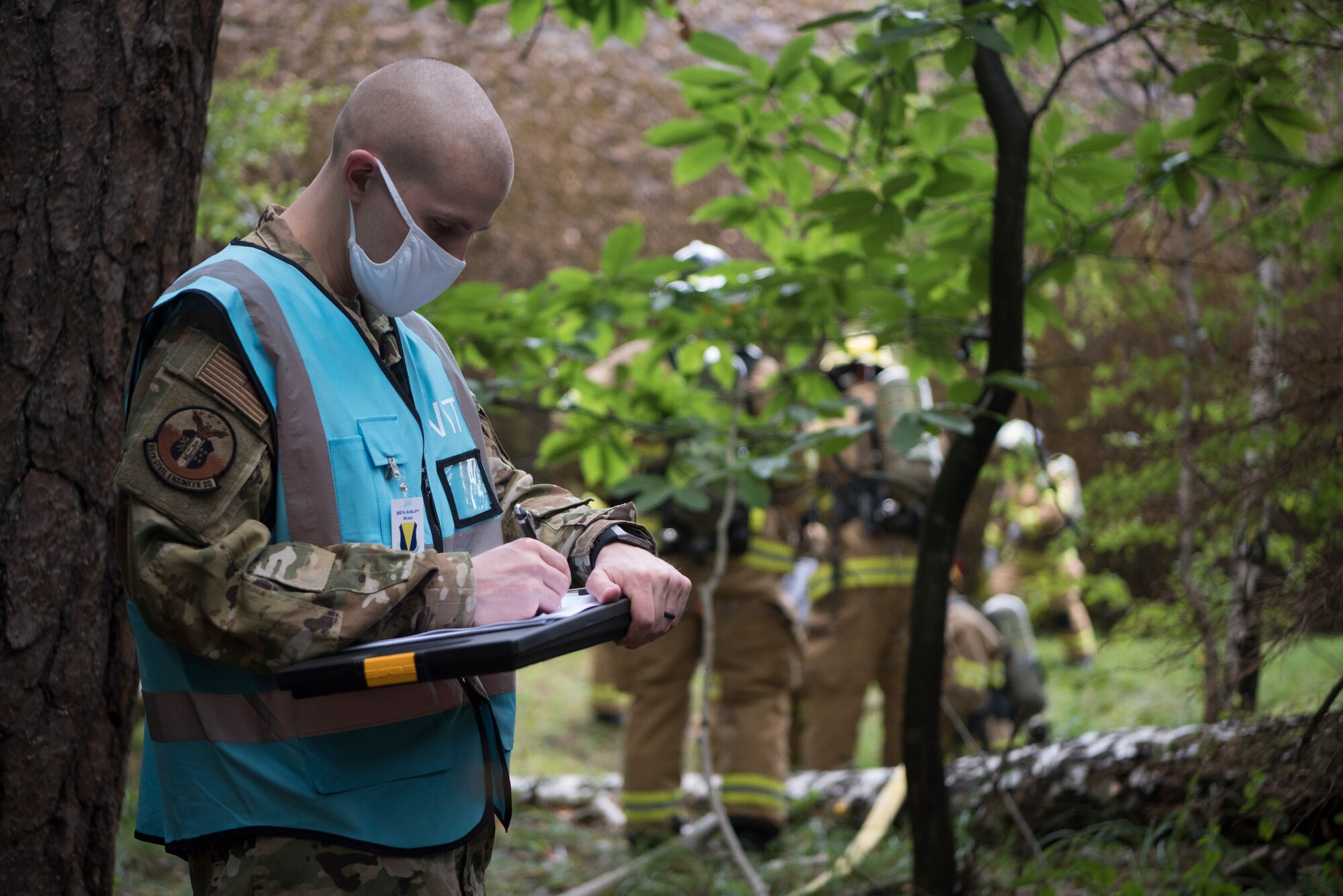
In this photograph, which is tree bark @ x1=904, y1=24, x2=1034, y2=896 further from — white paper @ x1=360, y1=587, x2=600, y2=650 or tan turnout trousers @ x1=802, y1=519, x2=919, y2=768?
tan turnout trousers @ x1=802, y1=519, x2=919, y2=768

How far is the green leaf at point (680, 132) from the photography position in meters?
2.71

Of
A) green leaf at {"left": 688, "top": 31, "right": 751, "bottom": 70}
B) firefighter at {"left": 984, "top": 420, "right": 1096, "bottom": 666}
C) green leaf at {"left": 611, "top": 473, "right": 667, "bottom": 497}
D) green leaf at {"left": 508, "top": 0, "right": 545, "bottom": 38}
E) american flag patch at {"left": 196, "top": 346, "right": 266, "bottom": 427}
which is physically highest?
green leaf at {"left": 508, "top": 0, "right": 545, "bottom": 38}

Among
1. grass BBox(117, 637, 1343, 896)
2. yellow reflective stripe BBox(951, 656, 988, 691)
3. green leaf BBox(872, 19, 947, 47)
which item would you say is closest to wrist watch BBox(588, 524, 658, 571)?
green leaf BBox(872, 19, 947, 47)

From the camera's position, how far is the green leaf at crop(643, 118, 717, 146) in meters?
2.71

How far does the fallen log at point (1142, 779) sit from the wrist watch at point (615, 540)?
4.92 feet

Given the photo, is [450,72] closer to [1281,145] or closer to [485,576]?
[485,576]

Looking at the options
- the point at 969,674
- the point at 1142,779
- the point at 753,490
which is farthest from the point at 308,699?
the point at 969,674

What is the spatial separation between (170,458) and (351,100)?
0.53m

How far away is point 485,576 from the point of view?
1.21 meters

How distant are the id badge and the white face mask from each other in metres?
0.27

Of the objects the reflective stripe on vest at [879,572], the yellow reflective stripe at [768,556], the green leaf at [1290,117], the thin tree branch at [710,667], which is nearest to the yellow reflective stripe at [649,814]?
the thin tree branch at [710,667]

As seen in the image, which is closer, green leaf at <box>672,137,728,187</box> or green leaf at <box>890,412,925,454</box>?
green leaf at <box>890,412,925,454</box>

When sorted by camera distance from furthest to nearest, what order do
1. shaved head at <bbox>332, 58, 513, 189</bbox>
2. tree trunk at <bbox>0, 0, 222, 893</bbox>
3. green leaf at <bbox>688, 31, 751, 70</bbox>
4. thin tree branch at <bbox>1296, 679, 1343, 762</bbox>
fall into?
green leaf at <bbox>688, 31, 751, 70</bbox>
thin tree branch at <bbox>1296, 679, 1343, 762</bbox>
tree trunk at <bbox>0, 0, 222, 893</bbox>
shaved head at <bbox>332, 58, 513, 189</bbox>

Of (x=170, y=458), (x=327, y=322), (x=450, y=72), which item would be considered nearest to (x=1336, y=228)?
(x=450, y=72)
